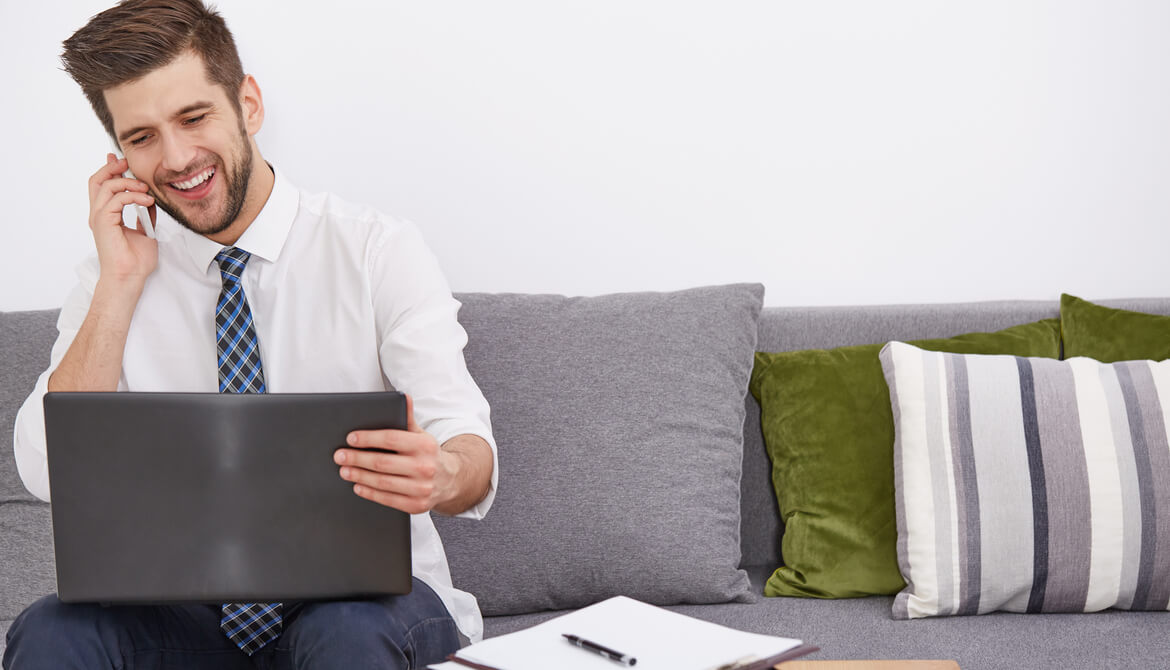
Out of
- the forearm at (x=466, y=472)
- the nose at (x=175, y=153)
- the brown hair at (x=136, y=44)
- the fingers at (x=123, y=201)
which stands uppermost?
the brown hair at (x=136, y=44)

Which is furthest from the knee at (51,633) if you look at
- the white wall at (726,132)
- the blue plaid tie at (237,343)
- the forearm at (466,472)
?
the white wall at (726,132)

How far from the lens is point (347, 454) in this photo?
1.03m

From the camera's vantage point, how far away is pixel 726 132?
2145 mm

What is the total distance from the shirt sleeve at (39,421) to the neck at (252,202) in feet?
0.72

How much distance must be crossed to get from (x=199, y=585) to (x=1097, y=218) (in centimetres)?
187

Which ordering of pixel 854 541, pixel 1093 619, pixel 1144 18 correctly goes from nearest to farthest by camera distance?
pixel 1093 619, pixel 854 541, pixel 1144 18

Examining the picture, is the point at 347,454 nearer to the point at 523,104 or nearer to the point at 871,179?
the point at 523,104

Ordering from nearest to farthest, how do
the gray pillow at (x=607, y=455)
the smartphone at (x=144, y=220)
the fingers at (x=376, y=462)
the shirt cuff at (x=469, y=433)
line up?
the fingers at (x=376, y=462), the shirt cuff at (x=469, y=433), the smartphone at (x=144, y=220), the gray pillow at (x=607, y=455)

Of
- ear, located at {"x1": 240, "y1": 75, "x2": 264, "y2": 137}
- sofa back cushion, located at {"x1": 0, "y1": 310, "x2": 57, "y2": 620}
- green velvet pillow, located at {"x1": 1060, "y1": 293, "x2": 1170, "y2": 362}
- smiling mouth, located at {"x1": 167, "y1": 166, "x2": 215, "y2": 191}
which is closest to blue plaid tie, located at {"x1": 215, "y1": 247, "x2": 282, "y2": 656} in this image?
smiling mouth, located at {"x1": 167, "y1": 166, "x2": 215, "y2": 191}

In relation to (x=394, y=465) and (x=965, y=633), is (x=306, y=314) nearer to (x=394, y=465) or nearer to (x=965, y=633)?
(x=394, y=465)

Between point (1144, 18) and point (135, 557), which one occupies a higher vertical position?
point (1144, 18)

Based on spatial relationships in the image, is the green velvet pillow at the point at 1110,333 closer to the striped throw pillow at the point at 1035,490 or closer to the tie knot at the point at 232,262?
the striped throw pillow at the point at 1035,490

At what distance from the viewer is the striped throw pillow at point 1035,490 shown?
1.57 metres

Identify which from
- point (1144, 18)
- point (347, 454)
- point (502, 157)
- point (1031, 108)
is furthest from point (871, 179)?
point (347, 454)
